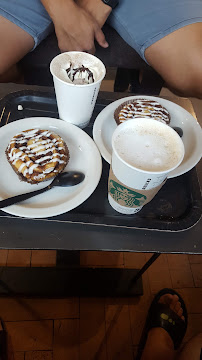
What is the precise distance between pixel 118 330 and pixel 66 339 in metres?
0.24

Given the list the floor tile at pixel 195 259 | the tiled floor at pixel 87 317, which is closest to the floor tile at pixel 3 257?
the tiled floor at pixel 87 317

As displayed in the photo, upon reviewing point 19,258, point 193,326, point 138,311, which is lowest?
point 193,326

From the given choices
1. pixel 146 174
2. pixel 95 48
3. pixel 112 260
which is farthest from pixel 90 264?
pixel 95 48

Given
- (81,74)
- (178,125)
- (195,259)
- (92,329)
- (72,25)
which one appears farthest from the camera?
(195,259)

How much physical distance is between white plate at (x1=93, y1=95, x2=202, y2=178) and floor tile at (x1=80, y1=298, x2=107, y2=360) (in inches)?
31.0

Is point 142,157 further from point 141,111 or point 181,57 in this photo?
point 181,57

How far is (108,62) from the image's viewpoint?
1326mm

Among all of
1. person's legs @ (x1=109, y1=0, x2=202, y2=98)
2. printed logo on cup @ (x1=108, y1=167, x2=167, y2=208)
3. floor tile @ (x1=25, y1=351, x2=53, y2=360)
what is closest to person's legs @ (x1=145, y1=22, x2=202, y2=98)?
person's legs @ (x1=109, y1=0, x2=202, y2=98)

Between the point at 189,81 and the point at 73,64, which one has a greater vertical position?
the point at 73,64

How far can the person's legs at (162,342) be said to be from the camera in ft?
4.00

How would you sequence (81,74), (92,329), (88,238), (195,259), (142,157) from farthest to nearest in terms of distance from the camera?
(195,259)
(92,329)
(81,74)
(88,238)
(142,157)

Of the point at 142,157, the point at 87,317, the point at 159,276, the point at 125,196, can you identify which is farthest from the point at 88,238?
the point at 159,276

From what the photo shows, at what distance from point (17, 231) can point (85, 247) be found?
7.4 inches

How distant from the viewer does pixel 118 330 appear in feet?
4.12
